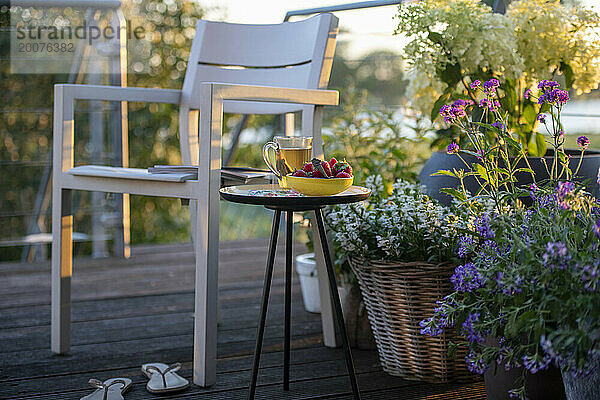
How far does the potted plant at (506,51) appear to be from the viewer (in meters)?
1.78

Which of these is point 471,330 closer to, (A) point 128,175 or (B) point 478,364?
(B) point 478,364

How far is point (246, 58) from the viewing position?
218 centimetres

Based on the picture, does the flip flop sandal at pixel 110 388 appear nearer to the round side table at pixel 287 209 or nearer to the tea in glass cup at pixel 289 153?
the round side table at pixel 287 209

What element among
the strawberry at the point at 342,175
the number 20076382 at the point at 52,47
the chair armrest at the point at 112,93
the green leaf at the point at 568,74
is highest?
the number 20076382 at the point at 52,47

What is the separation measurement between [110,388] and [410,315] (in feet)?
2.32

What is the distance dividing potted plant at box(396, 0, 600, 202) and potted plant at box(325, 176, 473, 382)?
0.23 m

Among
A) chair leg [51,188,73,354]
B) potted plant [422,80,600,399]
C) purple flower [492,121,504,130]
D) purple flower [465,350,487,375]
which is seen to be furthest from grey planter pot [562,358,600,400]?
chair leg [51,188,73,354]

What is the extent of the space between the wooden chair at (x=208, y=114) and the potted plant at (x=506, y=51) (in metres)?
0.26

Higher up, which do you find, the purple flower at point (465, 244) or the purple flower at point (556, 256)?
the purple flower at point (556, 256)

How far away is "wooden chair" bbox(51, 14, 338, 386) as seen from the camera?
5.10 feet

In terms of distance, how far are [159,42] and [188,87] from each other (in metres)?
2.10

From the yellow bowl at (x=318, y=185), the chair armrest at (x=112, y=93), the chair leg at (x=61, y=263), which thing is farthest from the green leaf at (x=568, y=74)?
the chair leg at (x=61, y=263)

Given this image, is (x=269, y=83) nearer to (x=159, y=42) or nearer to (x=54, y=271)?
(x=54, y=271)

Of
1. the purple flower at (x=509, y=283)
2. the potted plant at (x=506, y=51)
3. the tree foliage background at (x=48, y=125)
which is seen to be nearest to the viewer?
the purple flower at (x=509, y=283)
